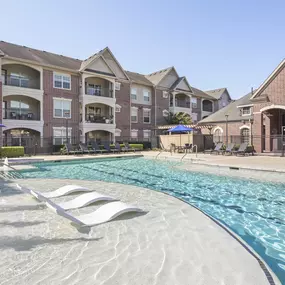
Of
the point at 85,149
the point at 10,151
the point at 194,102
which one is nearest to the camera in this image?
the point at 10,151

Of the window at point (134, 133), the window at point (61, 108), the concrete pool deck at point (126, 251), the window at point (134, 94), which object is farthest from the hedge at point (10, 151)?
the window at point (134, 94)

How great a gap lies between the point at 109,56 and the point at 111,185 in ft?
82.2

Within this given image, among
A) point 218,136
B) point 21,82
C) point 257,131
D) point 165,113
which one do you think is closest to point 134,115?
point 165,113

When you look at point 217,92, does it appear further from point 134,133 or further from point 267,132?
point 267,132

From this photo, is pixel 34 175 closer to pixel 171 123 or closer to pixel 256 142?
pixel 256 142

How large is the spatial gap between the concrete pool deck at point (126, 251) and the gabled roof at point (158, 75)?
31.5 m

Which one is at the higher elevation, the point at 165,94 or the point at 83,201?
the point at 165,94

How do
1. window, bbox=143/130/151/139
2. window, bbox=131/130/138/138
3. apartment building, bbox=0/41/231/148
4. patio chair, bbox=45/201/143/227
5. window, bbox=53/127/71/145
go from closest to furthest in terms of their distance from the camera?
patio chair, bbox=45/201/143/227 < apartment building, bbox=0/41/231/148 < window, bbox=53/127/71/145 < window, bbox=131/130/138/138 < window, bbox=143/130/151/139

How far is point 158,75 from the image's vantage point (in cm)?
3716

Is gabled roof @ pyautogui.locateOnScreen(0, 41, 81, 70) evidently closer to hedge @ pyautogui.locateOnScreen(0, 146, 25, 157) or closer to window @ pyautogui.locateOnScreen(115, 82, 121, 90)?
window @ pyautogui.locateOnScreen(115, 82, 121, 90)

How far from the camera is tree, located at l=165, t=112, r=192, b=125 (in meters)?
34.2

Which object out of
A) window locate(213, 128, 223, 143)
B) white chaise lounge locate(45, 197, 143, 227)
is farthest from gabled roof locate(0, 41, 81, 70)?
white chaise lounge locate(45, 197, 143, 227)

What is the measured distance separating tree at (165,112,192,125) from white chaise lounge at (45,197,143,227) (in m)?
29.3

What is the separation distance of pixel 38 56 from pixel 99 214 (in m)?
25.0
